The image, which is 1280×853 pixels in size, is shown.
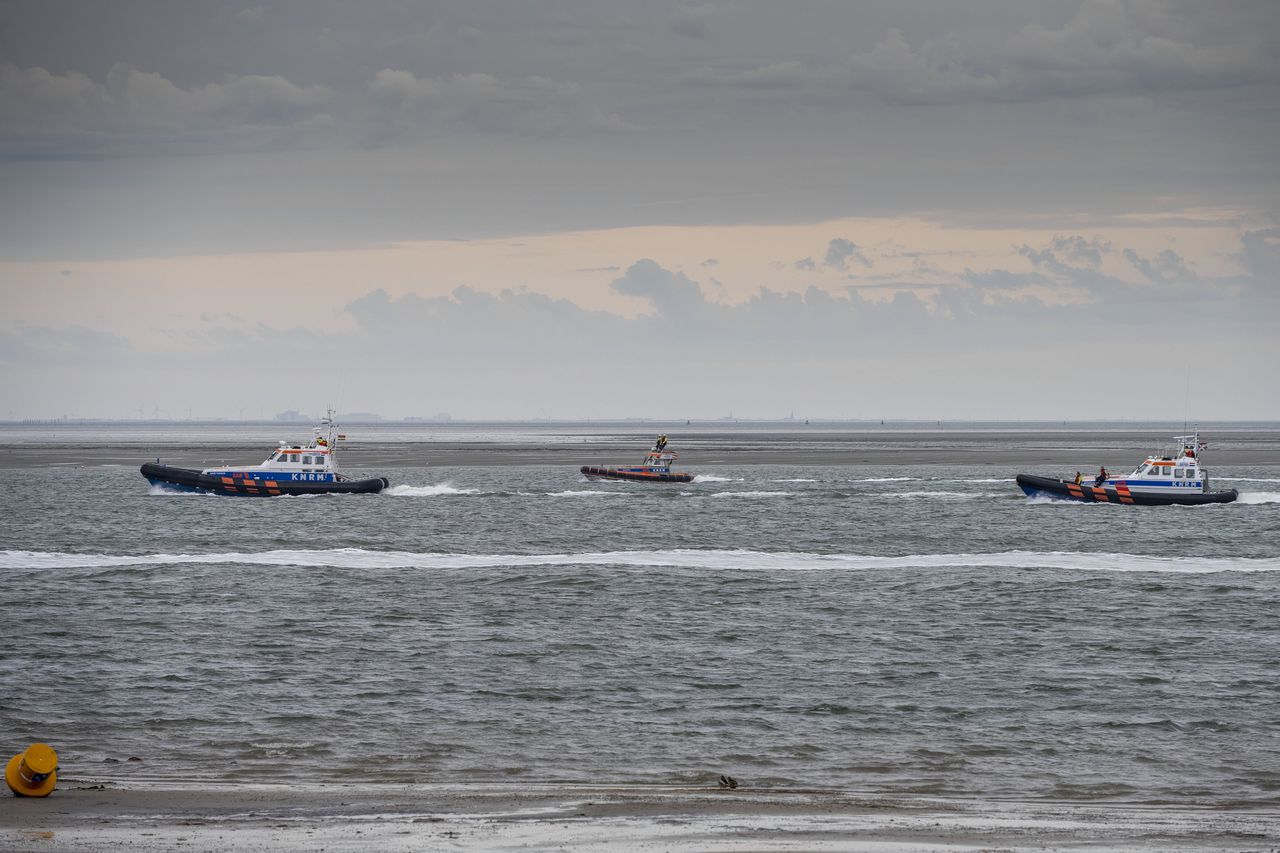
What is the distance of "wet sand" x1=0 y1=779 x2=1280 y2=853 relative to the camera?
45.2 feet

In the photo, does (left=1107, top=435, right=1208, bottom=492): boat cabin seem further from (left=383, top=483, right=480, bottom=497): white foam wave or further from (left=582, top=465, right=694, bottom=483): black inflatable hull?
(left=383, top=483, right=480, bottom=497): white foam wave

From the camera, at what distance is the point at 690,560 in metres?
44.5

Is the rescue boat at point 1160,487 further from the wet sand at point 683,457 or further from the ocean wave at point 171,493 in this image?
the ocean wave at point 171,493

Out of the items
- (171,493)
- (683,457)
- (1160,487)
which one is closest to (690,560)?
(1160,487)

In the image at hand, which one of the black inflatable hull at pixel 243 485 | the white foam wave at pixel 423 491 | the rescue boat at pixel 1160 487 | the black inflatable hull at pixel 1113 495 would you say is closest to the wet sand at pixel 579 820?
the black inflatable hull at pixel 1113 495

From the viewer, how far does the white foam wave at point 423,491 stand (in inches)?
3044

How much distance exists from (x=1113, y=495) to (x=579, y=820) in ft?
194

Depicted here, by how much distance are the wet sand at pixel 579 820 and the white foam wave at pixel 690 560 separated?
2596cm

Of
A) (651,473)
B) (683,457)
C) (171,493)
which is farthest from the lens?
(683,457)

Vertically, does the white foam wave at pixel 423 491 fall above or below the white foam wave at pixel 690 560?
above

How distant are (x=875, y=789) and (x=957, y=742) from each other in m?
3.37

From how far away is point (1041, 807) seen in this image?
52.5 feet

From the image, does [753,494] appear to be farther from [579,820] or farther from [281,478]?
[579,820]

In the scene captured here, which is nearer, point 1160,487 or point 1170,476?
point 1160,487
